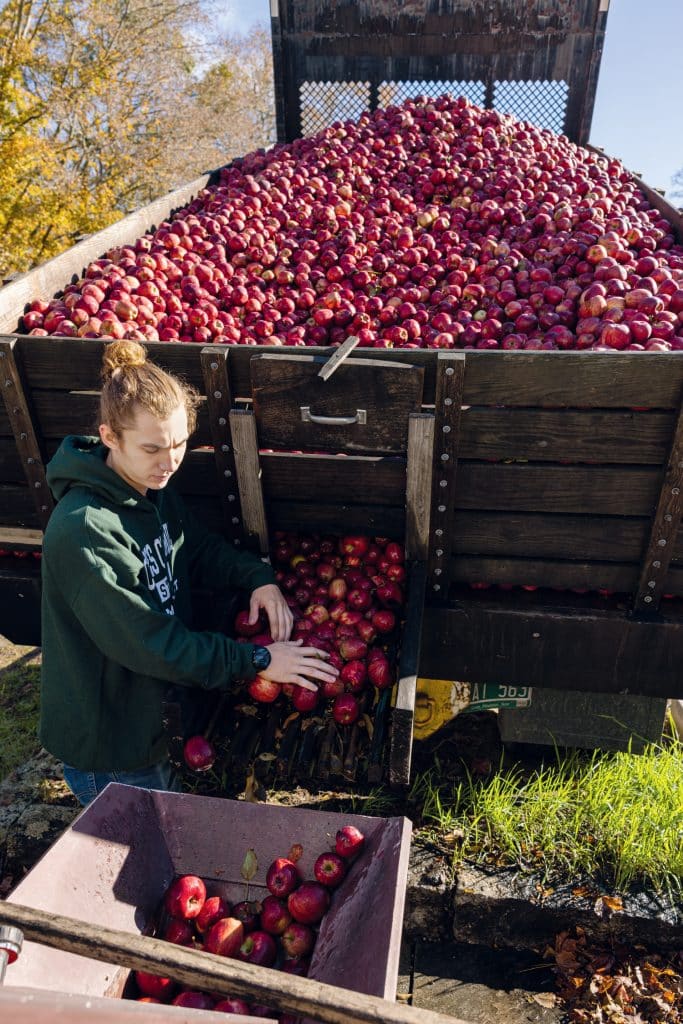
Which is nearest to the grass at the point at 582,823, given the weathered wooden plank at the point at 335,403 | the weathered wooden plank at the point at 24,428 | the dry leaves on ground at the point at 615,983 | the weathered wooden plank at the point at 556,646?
the dry leaves on ground at the point at 615,983

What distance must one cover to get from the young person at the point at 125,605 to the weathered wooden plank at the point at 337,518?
39 centimetres

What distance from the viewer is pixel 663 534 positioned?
272 cm

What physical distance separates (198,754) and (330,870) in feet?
1.93

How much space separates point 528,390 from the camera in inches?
100.0

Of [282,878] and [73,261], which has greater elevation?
[73,261]

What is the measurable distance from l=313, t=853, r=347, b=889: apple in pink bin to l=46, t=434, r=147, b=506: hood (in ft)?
4.54

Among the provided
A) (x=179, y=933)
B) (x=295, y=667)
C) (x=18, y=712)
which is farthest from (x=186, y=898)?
(x=18, y=712)

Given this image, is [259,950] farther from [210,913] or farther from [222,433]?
[222,433]

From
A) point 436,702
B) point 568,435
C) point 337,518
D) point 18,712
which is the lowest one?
point 18,712

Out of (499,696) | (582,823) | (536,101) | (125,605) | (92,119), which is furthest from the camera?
(92,119)

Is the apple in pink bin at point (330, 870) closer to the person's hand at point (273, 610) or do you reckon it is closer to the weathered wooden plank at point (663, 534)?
the person's hand at point (273, 610)

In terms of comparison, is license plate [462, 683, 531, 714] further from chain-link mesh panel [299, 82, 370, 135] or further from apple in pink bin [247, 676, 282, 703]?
chain-link mesh panel [299, 82, 370, 135]

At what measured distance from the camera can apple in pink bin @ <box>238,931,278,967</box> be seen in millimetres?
2186

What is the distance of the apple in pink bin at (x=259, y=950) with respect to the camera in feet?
7.17
